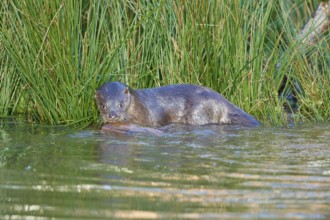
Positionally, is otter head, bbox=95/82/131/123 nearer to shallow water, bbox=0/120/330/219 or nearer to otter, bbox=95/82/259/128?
otter, bbox=95/82/259/128

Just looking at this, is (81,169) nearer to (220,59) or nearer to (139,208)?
(139,208)

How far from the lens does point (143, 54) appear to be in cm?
746

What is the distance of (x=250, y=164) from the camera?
16.6ft

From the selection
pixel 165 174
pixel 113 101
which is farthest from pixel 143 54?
pixel 165 174

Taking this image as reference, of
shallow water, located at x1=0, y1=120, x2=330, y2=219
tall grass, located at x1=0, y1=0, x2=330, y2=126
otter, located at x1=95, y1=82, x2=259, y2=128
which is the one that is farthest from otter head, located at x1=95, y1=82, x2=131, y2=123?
shallow water, located at x1=0, y1=120, x2=330, y2=219

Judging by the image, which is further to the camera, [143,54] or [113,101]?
[143,54]

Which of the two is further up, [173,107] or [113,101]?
[113,101]

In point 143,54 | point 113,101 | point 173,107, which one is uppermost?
point 143,54

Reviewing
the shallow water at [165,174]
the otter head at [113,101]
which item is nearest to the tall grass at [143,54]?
the otter head at [113,101]

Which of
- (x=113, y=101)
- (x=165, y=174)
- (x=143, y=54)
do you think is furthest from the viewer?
(x=143, y=54)

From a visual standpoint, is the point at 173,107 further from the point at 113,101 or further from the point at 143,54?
the point at 113,101

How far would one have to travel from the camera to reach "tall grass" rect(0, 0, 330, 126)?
6.83 metres

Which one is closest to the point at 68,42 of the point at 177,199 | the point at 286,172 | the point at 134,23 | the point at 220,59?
the point at 134,23

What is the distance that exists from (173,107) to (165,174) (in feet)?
9.58
